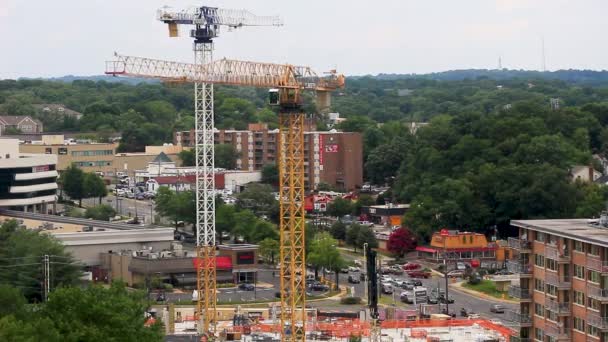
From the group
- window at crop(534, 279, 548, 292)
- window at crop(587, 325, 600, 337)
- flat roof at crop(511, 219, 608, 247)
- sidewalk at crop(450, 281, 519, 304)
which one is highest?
flat roof at crop(511, 219, 608, 247)

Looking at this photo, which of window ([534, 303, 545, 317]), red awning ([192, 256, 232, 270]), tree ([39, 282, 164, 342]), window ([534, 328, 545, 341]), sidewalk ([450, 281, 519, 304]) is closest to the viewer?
window ([534, 328, 545, 341])

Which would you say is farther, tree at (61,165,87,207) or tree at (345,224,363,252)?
tree at (61,165,87,207)

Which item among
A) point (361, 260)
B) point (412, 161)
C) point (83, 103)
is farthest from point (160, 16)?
point (83, 103)

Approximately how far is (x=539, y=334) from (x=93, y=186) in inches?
2476

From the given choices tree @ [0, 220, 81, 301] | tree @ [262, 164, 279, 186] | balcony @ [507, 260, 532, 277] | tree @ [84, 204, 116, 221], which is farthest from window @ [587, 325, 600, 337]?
tree @ [262, 164, 279, 186]

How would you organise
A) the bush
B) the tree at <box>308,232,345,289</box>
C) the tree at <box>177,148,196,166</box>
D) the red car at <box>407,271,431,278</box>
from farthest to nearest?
the tree at <box>177,148,196,166</box>, the red car at <box>407,271,431,278</box>, the tree at <box>308,232,345,289</box>, the bush

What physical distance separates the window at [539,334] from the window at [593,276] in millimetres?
2332

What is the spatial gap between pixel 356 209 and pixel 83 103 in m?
90.0

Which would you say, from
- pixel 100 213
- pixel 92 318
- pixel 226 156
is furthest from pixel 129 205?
pixel 92 318

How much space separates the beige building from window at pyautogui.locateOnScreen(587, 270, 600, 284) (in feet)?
232

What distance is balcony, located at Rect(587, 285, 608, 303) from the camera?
3494 centimetres

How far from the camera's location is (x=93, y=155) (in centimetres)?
11056

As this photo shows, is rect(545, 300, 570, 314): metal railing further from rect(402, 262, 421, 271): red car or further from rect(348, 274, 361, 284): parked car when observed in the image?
rect(402, 262, 421, 271): red car

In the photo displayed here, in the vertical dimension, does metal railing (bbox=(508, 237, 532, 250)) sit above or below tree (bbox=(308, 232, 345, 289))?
above
